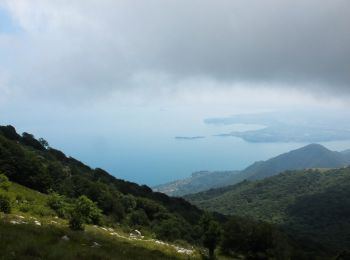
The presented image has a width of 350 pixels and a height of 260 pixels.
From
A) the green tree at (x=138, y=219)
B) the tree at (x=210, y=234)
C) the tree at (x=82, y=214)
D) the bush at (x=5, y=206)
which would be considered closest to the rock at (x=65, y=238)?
the tree at (x=82, y=214)

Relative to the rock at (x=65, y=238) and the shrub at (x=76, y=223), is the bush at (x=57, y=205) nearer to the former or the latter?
the shrub at (x=76, y=223)

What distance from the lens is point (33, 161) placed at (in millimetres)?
45781

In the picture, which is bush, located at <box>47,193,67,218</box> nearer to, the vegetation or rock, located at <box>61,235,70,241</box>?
the vegetation

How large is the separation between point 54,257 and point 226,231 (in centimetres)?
2749

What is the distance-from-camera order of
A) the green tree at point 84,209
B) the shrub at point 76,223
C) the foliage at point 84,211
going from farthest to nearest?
1. the green tree at point 84,209
2. the foliage at point 84,211
3. the shrub at point 76,223

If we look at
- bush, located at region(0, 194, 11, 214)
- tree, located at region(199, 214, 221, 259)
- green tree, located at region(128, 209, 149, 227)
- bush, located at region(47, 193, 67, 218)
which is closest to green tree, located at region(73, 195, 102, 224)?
bush, located at region(47, 193, 67, 218)

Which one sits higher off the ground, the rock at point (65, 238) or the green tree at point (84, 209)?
the green tree at point (84, 209)

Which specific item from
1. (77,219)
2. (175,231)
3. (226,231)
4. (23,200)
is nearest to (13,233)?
(77,219)

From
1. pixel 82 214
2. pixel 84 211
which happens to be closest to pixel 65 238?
pixel 82 214

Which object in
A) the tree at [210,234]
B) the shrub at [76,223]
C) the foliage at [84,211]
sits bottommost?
the tree at [210,234]

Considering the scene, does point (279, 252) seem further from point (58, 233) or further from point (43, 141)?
point (43, 141)

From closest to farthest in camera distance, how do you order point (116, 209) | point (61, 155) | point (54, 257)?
1. point (54, 257)
2. point (116, 209)
3. point (61, 155)

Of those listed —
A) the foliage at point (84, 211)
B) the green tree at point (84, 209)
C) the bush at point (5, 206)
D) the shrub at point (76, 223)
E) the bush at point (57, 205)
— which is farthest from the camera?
the bush at point (57, 205)

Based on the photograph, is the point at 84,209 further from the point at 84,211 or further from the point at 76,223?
the point at 76,223
